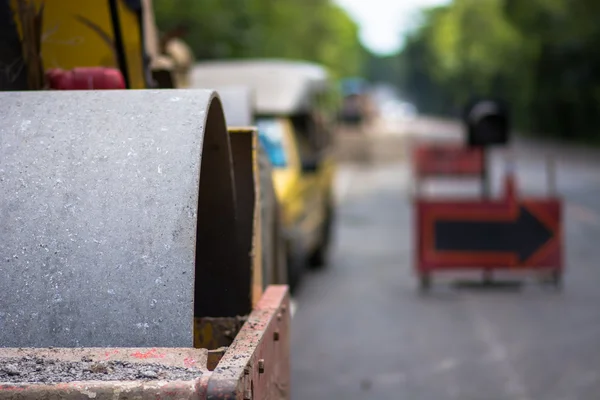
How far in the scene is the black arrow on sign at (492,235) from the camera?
1251 centimetres

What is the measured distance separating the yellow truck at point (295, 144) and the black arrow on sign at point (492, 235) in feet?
5.00

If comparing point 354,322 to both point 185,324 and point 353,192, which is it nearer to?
point 185,324

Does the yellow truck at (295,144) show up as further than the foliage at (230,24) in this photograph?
No

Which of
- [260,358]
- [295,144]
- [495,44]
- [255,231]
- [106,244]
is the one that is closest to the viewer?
[106,244]

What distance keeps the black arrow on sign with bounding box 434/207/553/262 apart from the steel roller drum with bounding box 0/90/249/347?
9325 millimetres

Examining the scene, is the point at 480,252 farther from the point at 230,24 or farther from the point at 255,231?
the point at 230,24

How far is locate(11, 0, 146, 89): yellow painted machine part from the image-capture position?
467cm

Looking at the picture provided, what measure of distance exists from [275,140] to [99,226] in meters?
9.42

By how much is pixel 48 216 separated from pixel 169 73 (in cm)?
374

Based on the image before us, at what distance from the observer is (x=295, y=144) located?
13.1 m

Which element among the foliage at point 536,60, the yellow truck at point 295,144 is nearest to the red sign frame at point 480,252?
the yellow truck at point 295,144

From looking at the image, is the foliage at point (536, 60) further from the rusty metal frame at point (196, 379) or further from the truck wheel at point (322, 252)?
the rusty metal frame at point (196, 379)

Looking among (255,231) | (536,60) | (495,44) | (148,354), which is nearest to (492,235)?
(255,231)

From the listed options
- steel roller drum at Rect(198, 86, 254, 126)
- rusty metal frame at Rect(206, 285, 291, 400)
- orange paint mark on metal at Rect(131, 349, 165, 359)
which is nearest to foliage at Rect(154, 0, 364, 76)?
steel roller drum at Rect(198, 86, 254, 126)
